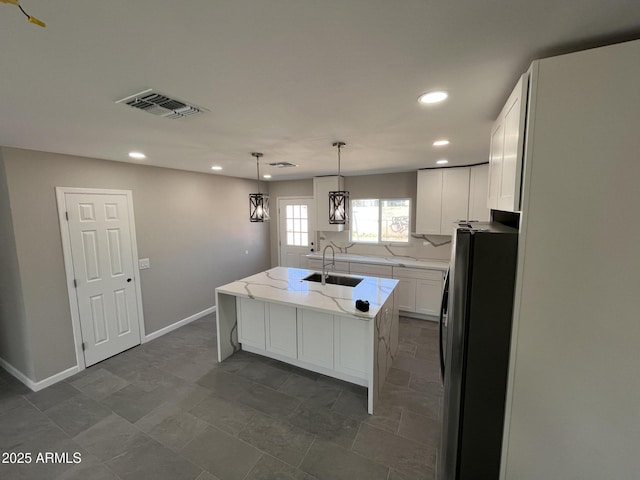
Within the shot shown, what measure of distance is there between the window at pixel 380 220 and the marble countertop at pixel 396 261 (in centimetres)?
34

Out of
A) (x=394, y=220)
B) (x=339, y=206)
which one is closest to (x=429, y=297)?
(x=394, y=220)

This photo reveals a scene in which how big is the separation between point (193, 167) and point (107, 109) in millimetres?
2374

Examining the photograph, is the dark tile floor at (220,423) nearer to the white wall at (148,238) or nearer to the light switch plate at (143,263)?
the white wall at (148,238)

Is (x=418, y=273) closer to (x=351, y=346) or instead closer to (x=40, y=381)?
(x=351, y=346)

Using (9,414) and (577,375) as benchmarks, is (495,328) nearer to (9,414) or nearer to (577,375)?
(577,375)

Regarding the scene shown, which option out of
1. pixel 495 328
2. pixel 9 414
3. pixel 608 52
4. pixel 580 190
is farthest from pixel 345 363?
pixel 9 414

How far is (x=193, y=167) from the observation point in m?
3.89

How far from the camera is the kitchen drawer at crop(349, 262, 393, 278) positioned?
4469mm

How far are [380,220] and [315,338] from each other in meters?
2.85

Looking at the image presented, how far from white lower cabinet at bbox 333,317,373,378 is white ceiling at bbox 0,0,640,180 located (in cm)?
184

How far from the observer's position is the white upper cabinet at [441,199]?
4016mm

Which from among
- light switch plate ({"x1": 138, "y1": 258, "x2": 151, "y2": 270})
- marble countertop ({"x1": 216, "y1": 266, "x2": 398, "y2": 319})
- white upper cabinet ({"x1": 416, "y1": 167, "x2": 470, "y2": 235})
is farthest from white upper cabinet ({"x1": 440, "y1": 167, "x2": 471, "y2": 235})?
light switch plate ({"x1": 138, "y1": 258, "x2": 151, "y2": 270})

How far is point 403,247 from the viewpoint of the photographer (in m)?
4.84

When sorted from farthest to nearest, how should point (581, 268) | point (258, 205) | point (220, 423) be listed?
point (258, 205) → point (220, 423) → point (581, 268)
